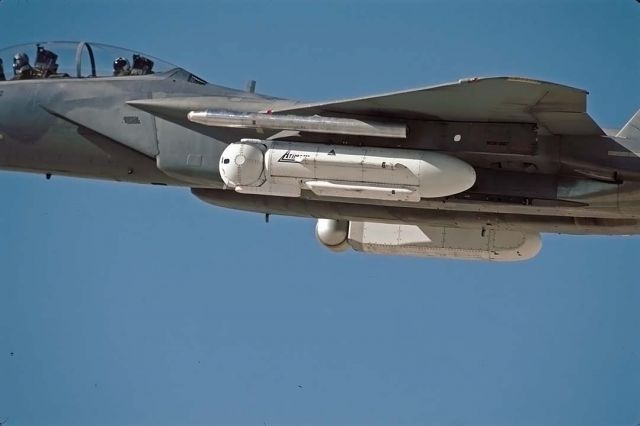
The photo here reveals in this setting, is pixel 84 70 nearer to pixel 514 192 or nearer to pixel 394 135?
pixel 394 135

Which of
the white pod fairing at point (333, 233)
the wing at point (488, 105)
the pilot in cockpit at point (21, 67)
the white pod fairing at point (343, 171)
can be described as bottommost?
the white pod fairing at point (333, 233)

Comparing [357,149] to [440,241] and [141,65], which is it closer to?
[440,241]

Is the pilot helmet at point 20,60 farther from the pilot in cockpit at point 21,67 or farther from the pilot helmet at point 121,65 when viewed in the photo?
the pilot helmet at point 121,65

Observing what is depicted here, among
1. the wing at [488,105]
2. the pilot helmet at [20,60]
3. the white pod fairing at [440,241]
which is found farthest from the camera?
the pilot helmet at [20,60]

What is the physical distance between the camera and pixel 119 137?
49.1ft

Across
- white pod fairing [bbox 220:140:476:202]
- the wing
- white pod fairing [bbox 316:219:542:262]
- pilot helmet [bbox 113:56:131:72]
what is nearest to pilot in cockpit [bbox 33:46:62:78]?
pilot helmet [bbox 113:56:131:72]

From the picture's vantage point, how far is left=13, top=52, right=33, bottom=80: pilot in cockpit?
15.9 meters

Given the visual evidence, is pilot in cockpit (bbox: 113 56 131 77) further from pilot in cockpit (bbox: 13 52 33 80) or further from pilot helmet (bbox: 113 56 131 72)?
pilot in cockpit (bbox: 13 52 33 80)

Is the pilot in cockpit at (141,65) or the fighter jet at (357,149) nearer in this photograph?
the fighter jet at (357,149)

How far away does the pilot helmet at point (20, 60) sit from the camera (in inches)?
633

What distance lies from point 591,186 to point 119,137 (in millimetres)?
7093

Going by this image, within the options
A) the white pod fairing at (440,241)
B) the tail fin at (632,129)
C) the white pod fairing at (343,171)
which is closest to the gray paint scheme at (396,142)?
the tail fin at (632,129)

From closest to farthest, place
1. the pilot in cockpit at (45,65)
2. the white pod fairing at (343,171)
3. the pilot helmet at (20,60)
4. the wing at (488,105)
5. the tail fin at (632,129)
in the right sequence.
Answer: the wing at (488,105) < the white pod fairing at (343,171) < the tail fin at (632,129) < the pilot in cockpit at (45,65) < the pilot helmet at (20,60)

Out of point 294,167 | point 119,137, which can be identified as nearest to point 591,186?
point 294,167
